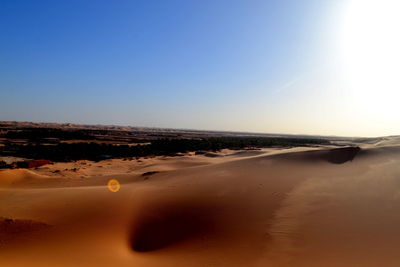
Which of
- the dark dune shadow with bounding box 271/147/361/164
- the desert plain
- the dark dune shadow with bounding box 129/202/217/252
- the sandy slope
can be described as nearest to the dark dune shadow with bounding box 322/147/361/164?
the dark dune shadow with bounding box 271/147/361/164

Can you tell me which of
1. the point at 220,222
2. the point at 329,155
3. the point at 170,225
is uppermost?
the point at 329,155

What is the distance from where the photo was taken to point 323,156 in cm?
1506

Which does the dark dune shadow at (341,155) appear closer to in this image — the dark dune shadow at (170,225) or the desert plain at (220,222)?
the desert plain at (220,222)

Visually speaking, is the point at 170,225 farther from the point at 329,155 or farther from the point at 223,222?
the point at 329,155

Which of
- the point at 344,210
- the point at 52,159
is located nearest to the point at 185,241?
the point at 344,210

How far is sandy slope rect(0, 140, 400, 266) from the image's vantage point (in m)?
5.55

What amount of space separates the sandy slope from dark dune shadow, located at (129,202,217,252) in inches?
1.1

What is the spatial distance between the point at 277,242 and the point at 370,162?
881cm

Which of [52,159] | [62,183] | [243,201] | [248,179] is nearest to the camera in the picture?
[243,201]

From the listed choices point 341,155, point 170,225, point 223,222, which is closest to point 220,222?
point 223,222

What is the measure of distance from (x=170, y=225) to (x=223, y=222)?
1424 millimetres

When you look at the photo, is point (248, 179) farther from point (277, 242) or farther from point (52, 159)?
point (52, 159)

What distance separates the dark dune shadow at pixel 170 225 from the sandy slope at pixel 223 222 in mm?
28

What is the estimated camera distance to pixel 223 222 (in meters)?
7.33
